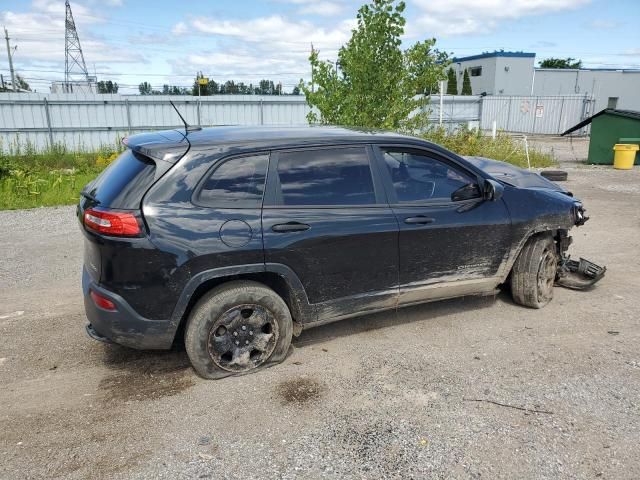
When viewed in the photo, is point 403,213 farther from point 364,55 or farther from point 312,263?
point 364,55

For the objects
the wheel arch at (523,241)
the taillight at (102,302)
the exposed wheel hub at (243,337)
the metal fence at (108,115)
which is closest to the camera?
the taillight at (102,302)

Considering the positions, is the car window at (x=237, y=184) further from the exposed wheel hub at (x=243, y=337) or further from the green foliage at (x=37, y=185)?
the green foliage at (x=37, y=185)

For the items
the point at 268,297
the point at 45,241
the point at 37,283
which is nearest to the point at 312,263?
the point at 268,297

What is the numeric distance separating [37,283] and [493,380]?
485cm

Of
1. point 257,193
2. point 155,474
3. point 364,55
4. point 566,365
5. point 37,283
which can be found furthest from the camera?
point 364,55

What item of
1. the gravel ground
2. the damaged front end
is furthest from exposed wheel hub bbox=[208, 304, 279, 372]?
the damaged front end

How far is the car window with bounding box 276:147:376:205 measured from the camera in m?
3.65

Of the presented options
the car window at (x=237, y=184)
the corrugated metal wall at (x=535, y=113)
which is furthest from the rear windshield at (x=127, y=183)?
the corrugated metal wall at (x=535, y=113)

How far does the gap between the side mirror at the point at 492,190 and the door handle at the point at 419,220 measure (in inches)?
23.6

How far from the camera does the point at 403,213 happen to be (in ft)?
13.0

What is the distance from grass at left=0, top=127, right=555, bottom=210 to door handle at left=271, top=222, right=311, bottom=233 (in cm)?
807

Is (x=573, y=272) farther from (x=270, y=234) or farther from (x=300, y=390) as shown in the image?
(x=270, y=234)

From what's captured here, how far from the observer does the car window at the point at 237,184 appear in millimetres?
3416

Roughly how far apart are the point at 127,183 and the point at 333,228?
1.46 meters
